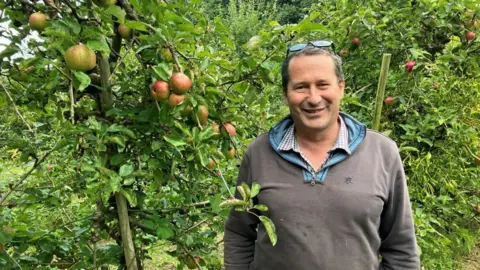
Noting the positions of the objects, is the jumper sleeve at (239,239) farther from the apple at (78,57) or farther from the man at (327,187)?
the apple at (78,57)

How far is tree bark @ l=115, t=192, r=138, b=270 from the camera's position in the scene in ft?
5.69

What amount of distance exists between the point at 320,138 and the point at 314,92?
0.17m

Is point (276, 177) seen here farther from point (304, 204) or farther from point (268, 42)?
point (268, 42)

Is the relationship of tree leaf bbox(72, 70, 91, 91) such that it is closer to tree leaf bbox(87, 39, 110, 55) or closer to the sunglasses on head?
tree leaf bbox(87, 39, 110, 55)

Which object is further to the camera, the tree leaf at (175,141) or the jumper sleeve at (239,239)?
the jumper sleeve at (239,239)

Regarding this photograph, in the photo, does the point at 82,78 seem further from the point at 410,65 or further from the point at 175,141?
the point at 410,65

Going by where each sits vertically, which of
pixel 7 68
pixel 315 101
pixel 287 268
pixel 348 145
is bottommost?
pixel 287 268

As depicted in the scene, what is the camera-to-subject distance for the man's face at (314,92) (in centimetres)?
140

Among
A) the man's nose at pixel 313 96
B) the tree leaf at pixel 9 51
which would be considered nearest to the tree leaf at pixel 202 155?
the man's nose at pixel 313 96

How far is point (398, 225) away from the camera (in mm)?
1411

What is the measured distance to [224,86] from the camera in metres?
1.82

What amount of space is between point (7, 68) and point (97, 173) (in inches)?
24.0

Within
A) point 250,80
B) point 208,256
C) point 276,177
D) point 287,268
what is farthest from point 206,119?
point 208,256

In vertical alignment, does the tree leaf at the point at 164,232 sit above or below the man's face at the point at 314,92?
below
